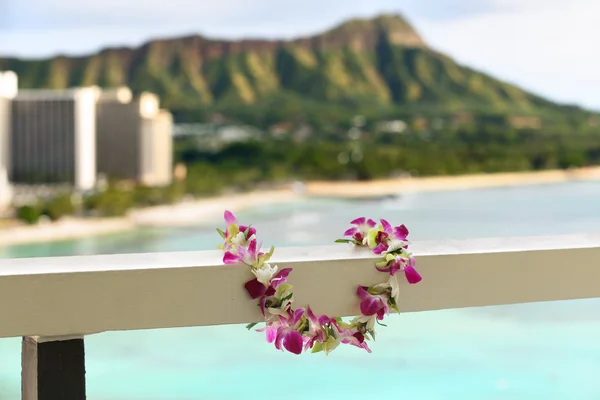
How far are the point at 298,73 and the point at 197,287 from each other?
27512 millimetres

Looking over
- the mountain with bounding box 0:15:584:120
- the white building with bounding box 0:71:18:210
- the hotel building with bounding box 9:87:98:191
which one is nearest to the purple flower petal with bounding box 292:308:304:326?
the hotel building with bounding box 9:87:98:191

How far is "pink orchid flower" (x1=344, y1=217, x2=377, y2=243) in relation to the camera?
672 mm

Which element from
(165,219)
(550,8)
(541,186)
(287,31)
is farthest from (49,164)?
(550,8)

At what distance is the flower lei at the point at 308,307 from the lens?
63 centimetres

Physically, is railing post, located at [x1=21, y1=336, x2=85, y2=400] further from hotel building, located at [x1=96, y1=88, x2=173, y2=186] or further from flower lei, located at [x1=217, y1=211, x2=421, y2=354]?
hotel building, located at [x1=96, y1=88, x2=173, y2=186]

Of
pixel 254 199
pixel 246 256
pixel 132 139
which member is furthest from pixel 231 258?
pixel 132 139

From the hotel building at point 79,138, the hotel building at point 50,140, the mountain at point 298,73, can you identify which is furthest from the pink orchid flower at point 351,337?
the mountain at point 298,73

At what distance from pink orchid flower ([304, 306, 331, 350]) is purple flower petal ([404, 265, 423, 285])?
7cm

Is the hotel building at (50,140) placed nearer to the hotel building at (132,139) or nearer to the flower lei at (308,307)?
the hotel building at (132,139)

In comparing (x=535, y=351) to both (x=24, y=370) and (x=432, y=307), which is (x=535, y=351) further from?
(x=24, y=370)

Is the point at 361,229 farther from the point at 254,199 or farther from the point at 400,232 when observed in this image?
the point at 254,199

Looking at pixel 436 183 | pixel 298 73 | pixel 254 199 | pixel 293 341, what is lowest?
pixel 293 341

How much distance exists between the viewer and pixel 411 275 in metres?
0.66

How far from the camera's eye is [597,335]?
110 centimetres
